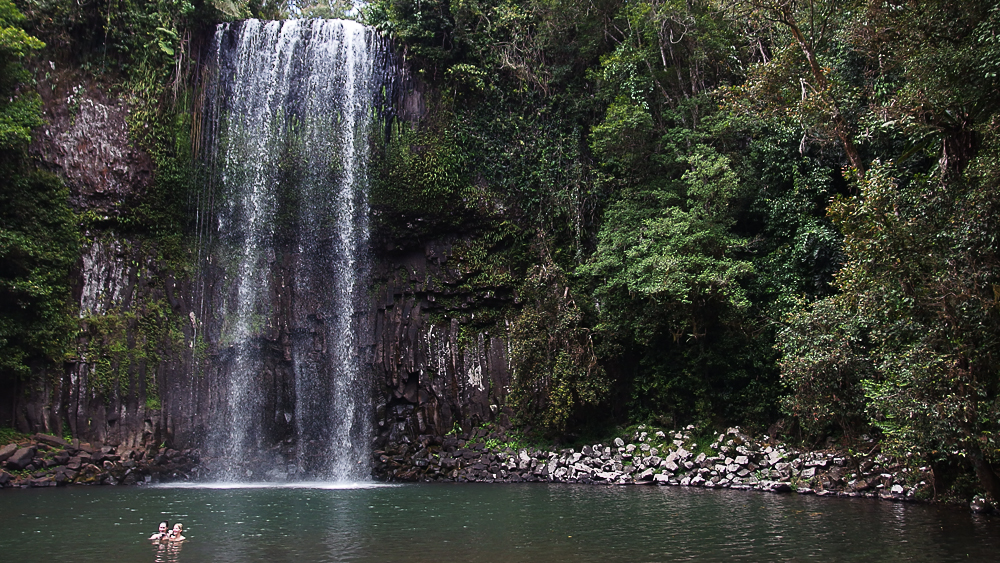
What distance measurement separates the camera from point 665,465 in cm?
1609

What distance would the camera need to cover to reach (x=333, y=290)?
2081 cm

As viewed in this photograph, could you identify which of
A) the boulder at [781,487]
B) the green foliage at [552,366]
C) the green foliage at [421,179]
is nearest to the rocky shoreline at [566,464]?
the boulder at [781,487]

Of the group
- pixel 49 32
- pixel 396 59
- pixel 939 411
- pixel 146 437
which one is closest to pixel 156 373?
pixel 146 437

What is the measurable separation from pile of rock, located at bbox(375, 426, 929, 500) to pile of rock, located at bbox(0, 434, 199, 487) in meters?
5.47

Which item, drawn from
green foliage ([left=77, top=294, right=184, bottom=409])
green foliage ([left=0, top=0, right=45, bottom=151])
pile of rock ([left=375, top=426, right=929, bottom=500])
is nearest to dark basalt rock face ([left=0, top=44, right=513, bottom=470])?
green foliage ([left=77, top=294, right=184, bottom=409])

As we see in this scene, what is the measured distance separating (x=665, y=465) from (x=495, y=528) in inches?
304

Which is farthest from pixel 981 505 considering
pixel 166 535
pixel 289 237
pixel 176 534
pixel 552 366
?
pixel 289 237

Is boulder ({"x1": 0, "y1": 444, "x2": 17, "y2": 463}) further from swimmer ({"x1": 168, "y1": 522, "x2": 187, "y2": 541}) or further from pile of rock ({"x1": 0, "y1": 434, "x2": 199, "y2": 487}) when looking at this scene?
swimmer ({"x1": 168, "y1": 522, "x2": 187, "y2": 541})

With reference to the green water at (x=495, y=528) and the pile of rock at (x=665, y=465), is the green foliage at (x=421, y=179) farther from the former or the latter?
the green water at (x=495, y=528)

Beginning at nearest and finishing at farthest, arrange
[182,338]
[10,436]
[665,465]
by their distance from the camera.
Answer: [665,465]
[10,436]
[182,338]

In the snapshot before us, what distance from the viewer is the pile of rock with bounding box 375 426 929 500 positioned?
1337 cm

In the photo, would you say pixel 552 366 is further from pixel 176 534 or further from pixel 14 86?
pixel 14 86

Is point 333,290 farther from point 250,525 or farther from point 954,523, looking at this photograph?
point 954,523

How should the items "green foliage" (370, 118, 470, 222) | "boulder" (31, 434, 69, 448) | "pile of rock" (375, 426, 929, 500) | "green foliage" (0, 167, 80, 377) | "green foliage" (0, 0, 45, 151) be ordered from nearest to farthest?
"pile of rock" (375, 426, 929, 500) → "green foliage" (0, 0, 45, 151) → "green foliage" (0, 167, 80, 377) → "boulder" (31, 434, 69, 448) → "green foliage" (370, 118, 470, 222)
